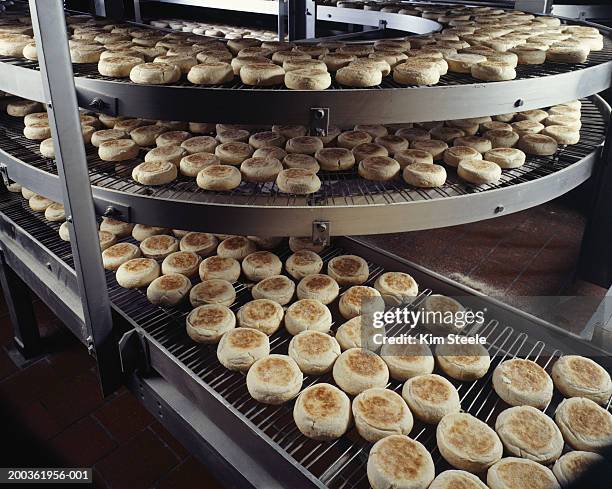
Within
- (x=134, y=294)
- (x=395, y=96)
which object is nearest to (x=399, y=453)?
(x=395, y=96)

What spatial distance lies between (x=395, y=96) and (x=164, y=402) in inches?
51.9

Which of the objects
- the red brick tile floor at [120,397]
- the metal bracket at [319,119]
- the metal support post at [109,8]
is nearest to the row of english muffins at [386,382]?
the metal bracket at [319,119]

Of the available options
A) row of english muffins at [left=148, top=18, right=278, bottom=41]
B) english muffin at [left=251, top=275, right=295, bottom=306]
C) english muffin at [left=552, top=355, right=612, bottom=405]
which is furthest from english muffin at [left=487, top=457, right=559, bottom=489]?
row of english muffins at [left=148, top=18, right=278, bottom=41]

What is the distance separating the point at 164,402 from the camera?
1768mm

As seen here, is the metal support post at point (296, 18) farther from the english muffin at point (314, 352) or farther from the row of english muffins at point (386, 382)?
the english muffin at point (314, 352)

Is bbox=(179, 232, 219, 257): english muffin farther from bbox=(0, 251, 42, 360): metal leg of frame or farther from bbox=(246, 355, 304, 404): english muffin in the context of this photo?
bbox=(0, 251, 42, 360): metal leg of frame

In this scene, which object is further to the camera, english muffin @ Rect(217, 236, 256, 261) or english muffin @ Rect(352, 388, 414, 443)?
english muffin @ Rect(217, 236, 256, 261)

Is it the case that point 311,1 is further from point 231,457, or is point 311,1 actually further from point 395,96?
point 231,457

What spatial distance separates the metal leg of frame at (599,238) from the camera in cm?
286

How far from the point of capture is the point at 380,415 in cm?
155

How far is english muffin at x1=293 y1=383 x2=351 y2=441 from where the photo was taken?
1520 millimetres

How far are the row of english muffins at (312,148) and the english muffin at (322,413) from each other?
2.53 ft

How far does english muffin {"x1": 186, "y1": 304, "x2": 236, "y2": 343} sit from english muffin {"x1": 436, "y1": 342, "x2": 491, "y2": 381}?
81 centimetres

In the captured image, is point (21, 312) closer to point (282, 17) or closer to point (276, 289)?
point (276, 289)
